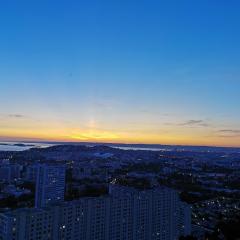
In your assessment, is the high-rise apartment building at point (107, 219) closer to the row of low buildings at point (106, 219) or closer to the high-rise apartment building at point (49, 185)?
the row of low buildings at point (106, 219)

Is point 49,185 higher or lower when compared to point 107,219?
higher

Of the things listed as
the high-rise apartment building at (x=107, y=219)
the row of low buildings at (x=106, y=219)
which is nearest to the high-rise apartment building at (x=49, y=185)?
the row of low buildings at (x=106, y=219)

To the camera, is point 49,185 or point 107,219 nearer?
point 107,219

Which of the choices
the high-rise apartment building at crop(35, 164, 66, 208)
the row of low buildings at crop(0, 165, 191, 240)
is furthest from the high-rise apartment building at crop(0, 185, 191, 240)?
the high-rise apartment building at crop(35, 164, 66, 208)

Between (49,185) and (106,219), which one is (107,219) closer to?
(106,219)

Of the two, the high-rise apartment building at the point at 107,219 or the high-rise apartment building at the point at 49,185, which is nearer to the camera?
the high-rise apartment building at the point at 107,219

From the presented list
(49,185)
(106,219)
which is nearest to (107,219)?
(106,219)
